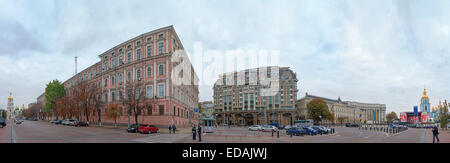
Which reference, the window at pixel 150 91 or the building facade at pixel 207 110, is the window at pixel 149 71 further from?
the building facade at pixel 207 110

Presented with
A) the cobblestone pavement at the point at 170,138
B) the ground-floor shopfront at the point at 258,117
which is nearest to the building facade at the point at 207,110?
the ground-floor shopfront at the point at 258,117

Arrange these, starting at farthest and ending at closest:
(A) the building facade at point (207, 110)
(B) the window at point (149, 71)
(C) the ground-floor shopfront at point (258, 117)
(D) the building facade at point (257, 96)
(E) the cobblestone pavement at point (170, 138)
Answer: (A) the building facade at point (207, 110) < (D) the building facade at point (257, 96) < (C) the ground-floor shopfront at point (258, 117) < (B) the window at point (149, 71) < (E) the cobblestone pavement at point (170, 138)

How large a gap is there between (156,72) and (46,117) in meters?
105

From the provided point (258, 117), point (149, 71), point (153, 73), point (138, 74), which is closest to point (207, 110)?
point (258, 117)

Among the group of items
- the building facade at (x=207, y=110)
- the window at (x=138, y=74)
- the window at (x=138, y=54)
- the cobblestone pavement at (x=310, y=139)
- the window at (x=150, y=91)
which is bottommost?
the building facade at (x=207, y=110)

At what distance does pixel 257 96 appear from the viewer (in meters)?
126

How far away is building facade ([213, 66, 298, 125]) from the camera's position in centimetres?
11688

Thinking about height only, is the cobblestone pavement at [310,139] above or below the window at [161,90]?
below

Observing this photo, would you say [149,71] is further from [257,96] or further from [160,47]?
→ [257,96]

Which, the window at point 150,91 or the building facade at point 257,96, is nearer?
the window at point 150,91

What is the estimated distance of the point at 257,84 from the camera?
127 metres

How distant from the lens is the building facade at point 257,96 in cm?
11688

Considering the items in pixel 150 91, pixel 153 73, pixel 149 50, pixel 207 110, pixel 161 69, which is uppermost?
pixel 149 50
